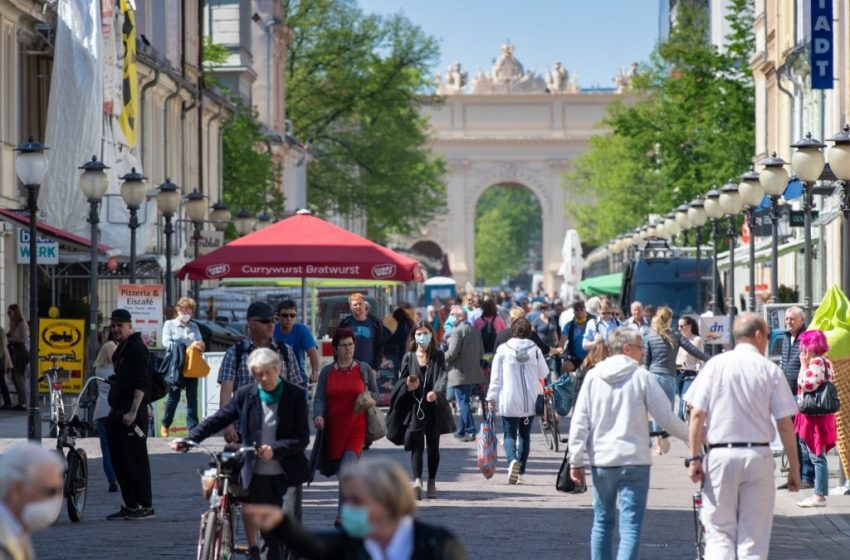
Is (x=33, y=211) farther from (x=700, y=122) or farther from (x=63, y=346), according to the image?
(x=700, y=122)

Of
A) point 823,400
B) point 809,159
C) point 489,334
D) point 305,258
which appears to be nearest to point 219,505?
point 823,400

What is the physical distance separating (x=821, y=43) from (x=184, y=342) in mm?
14309

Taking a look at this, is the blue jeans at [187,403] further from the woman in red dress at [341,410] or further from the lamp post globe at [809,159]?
the woman in red dress at [341,410]

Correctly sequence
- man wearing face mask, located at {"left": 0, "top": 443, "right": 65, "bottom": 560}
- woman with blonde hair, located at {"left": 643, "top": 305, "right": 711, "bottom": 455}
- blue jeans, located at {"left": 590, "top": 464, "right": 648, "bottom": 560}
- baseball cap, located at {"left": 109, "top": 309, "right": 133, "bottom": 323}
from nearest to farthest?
1. man wearing face mask, located at {"left": 0, "top": 443, "right": 65, "bottom": 560}
2. blue jeans, located at {"left": 590, "top": 464, "right": 648, "bottom": 560}
3. baseball cap, located at {"left": 109, "top": 309, "right": 133, "bottom": 323}
4. woman with blonde hair, located at {"left": 643, "top": 305, "right": 711, "bottom": 455}

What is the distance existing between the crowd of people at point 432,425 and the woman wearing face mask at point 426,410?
0.06 feet

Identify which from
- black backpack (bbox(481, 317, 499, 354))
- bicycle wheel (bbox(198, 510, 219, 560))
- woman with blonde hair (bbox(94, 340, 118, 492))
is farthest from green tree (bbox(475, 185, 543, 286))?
bicycle wheel (bbox(198, 510, 219, 560))

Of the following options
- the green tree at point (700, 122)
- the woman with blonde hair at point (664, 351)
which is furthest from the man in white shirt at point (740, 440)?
the green tree at point (700, 122)

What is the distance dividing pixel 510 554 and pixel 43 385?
36.5 ft

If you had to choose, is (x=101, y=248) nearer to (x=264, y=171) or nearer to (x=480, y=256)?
(x=264, y=171)

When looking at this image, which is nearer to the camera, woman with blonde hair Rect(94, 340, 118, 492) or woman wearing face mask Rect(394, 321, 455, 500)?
woman with blonde hair Rect(94, 340, 118, 492)

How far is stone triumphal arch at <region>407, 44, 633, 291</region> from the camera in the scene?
12425 cm

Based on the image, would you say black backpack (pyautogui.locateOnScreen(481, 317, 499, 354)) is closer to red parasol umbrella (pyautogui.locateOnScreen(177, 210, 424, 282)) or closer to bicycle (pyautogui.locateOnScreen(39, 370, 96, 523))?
red parasol umbrella (pyautogui.locateOnScreen(177, 210, 424, 282))

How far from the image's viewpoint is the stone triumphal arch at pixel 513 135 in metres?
124

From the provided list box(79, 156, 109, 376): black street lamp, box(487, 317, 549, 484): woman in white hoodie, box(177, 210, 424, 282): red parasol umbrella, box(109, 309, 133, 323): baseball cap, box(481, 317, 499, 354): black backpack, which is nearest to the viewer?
box(109, 309, 133, 323): baseball cap
